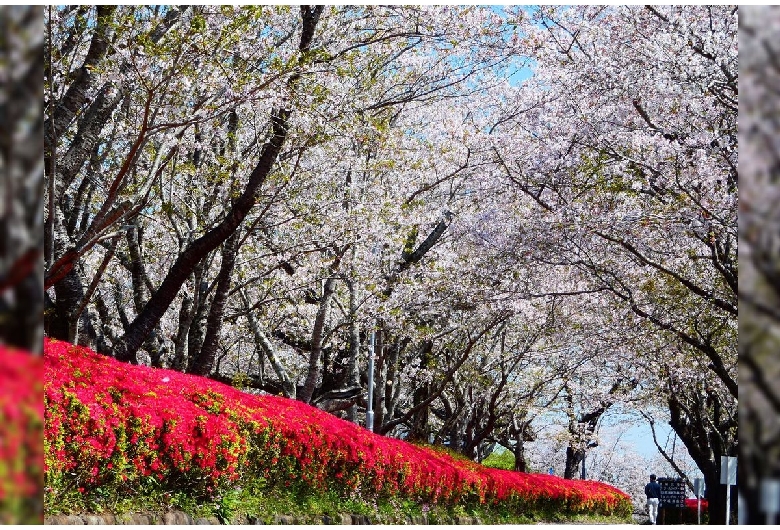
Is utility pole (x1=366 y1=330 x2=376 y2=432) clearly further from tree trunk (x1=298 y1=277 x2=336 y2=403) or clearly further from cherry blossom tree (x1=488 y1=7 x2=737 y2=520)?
cherry blossom tree (x1=488 y1=7 x2=737 y2=520)

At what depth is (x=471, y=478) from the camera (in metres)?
13.8

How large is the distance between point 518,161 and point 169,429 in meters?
6.60

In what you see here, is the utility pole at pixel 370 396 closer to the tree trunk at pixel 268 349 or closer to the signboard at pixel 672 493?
the tree trunk at pixel 268 349

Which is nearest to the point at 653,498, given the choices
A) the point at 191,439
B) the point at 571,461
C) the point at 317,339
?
the point at 571,461
